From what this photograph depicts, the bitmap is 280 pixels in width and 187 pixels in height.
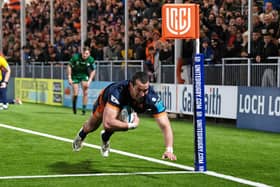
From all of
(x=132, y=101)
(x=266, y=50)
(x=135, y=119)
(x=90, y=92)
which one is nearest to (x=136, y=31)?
(x=90, y=92)

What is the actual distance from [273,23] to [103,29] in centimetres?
1137

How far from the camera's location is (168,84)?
22.7m

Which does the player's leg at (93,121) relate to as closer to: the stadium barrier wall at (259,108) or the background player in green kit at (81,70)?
the stadium barrier wall at (259,108)

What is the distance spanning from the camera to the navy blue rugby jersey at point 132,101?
9.95m

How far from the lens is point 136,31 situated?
82.0 ft

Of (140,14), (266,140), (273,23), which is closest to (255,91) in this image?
(273,23)

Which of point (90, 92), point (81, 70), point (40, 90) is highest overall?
point (81, 70)

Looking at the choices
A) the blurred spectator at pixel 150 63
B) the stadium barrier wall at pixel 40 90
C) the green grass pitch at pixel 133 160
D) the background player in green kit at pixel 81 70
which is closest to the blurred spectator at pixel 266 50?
the green grass pitch at pixel 133 160

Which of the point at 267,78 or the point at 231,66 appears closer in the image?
the point at 267,78

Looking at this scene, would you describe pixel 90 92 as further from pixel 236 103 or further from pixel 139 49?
pixel 236 103

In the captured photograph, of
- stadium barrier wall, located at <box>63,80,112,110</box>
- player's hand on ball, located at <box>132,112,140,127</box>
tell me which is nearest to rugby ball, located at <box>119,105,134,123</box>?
player's hand on ball, located at <box>132,112,140,127</box>

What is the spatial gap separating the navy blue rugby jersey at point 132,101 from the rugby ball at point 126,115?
54mm

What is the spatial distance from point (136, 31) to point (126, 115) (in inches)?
597

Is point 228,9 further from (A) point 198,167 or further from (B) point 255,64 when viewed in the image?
(A) point 198,167
